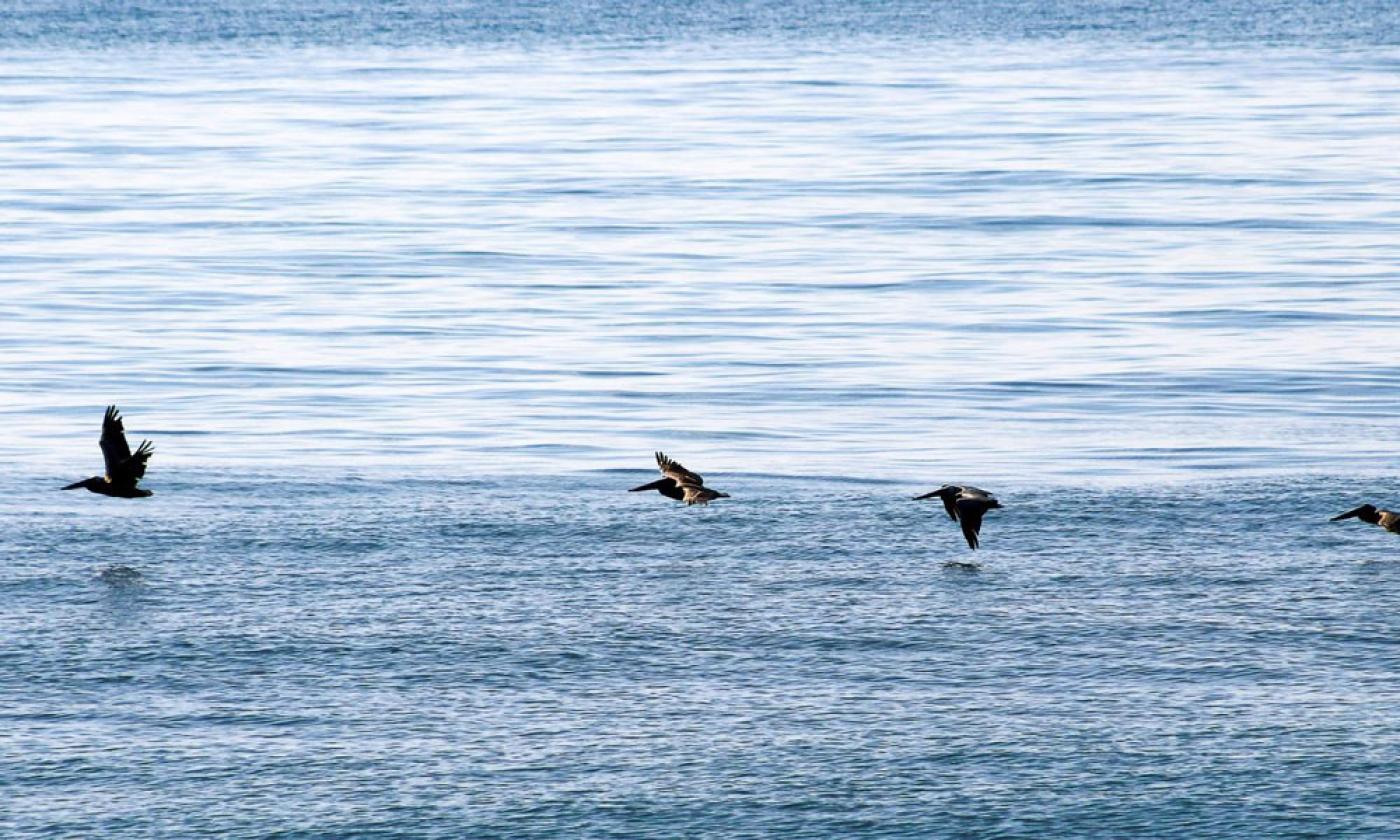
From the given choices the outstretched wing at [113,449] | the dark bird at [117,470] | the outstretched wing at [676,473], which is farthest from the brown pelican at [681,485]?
the outstretched wing at [113,449]

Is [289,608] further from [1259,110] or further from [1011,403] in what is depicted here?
[1259,110]

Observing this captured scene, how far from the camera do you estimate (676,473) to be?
15531 mm

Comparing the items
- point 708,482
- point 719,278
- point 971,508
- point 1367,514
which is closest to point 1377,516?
point 1367,514

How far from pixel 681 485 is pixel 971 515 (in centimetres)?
217

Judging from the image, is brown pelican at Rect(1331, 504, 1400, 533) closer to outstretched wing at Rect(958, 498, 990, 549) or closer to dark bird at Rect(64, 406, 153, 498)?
outstretched wing at Rect(958, 498, 990, 549)

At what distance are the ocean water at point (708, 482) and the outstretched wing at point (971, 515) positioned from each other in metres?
0.15

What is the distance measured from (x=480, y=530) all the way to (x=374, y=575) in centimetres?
139

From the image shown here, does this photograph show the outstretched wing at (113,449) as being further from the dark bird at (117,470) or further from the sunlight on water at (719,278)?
the sunlight on water at (719,278)

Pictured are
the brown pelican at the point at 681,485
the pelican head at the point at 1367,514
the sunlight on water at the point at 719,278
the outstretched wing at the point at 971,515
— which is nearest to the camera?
the outstretched wing at the point at 971,515

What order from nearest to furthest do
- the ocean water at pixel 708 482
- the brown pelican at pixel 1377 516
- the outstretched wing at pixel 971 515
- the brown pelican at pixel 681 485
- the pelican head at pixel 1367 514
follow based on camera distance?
1. the ocean water at pixel 708 482
2. the outstretched wing at pixel 971 515
3. the brown pelican at pixel 1377 516
4. the pelican head at pixel 1367 514
5. the brown pelican at pixel 681 485

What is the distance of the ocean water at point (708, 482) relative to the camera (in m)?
10.4

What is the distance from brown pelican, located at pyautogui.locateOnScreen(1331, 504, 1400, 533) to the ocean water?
0.45ft

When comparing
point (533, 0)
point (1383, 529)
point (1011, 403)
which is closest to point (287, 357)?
point (1011, 403)

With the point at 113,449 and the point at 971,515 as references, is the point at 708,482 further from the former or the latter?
the point at 113,449
